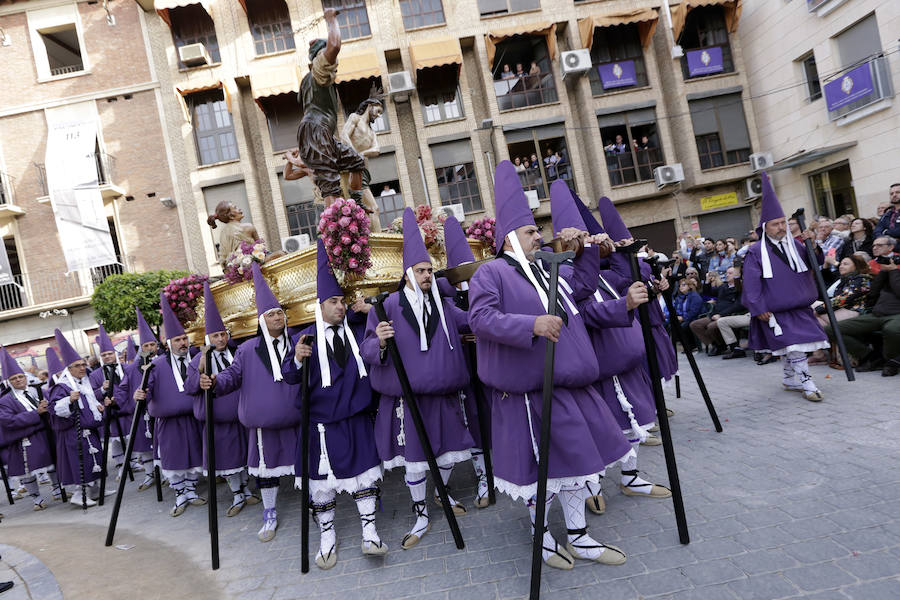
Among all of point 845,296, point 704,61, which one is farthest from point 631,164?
point 845,296

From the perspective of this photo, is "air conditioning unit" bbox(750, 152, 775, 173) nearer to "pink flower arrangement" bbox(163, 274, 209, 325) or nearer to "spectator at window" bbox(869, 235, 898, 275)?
"spectator at window" bbox(869, 235, 898, 275)

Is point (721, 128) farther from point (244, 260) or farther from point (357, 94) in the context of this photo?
point (244, 260)

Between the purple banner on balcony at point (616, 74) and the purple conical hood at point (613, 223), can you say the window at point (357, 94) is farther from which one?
the purple conical hood at point (613, 223)

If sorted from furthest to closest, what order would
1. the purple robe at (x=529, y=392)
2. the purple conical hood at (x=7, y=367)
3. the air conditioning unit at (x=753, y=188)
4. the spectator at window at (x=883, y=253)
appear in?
the air conditioning unit at (x=753, y=188), the purple conical hood at (x=7, y=367), the spectator at window at (x=883, y=253), the purple robe at (x=529, y=392)

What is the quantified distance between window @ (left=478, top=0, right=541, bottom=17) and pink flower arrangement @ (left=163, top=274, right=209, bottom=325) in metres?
17.1

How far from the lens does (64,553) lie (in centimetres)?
548

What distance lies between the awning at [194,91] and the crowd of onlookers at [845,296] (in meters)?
16.3

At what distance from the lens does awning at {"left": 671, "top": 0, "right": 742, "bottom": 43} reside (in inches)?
734

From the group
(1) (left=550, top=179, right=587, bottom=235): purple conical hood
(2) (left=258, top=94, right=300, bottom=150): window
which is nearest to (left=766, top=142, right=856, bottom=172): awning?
(1) (left=550, top=179, right=587, bottom=235): purple conical hood

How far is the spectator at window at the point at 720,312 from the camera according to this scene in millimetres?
9492

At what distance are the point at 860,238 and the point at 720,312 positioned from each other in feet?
8.03

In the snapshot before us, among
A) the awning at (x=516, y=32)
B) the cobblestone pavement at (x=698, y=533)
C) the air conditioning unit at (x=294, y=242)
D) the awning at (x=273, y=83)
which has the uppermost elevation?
the awning at (x=516, y=32)

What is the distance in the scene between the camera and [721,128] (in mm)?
19797

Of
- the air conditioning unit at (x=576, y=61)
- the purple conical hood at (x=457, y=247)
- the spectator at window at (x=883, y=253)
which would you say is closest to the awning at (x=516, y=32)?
the air conditioning unit at (x=576, y=61)
